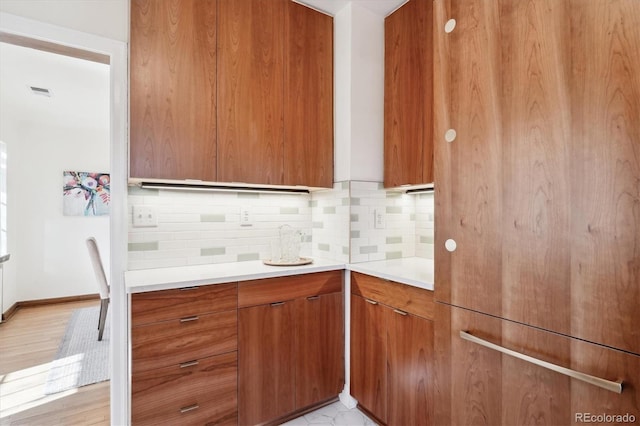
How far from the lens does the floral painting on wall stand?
4516 millimetres

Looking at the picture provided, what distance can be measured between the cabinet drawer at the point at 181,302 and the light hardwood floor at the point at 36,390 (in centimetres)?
98

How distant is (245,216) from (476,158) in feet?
5.10

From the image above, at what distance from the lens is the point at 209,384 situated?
1.63m

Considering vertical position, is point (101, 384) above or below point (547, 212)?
below

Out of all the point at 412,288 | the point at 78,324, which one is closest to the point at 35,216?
the point at 78,324

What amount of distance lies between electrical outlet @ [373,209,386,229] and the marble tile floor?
119cm

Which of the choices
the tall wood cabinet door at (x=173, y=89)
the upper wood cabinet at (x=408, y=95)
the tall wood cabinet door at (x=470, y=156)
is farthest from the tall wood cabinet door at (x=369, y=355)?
the tall wood cabinet door at (x=173, y=89)

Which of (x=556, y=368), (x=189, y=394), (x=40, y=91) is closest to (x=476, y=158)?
(x=556, y=368)

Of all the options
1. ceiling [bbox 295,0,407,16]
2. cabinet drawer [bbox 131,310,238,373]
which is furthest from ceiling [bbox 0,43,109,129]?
cabinet drawer [bbox 131,310,238,373]

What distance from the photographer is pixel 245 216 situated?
228cm

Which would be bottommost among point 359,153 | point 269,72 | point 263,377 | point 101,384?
point 101,384

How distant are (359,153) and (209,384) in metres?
1.62

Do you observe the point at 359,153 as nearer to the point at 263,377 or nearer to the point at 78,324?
the point at 263,377

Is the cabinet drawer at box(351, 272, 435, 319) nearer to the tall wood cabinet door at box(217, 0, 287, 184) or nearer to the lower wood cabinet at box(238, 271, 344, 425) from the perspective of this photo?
the lower wood cabinet at box(238, 271, 344, 425)
